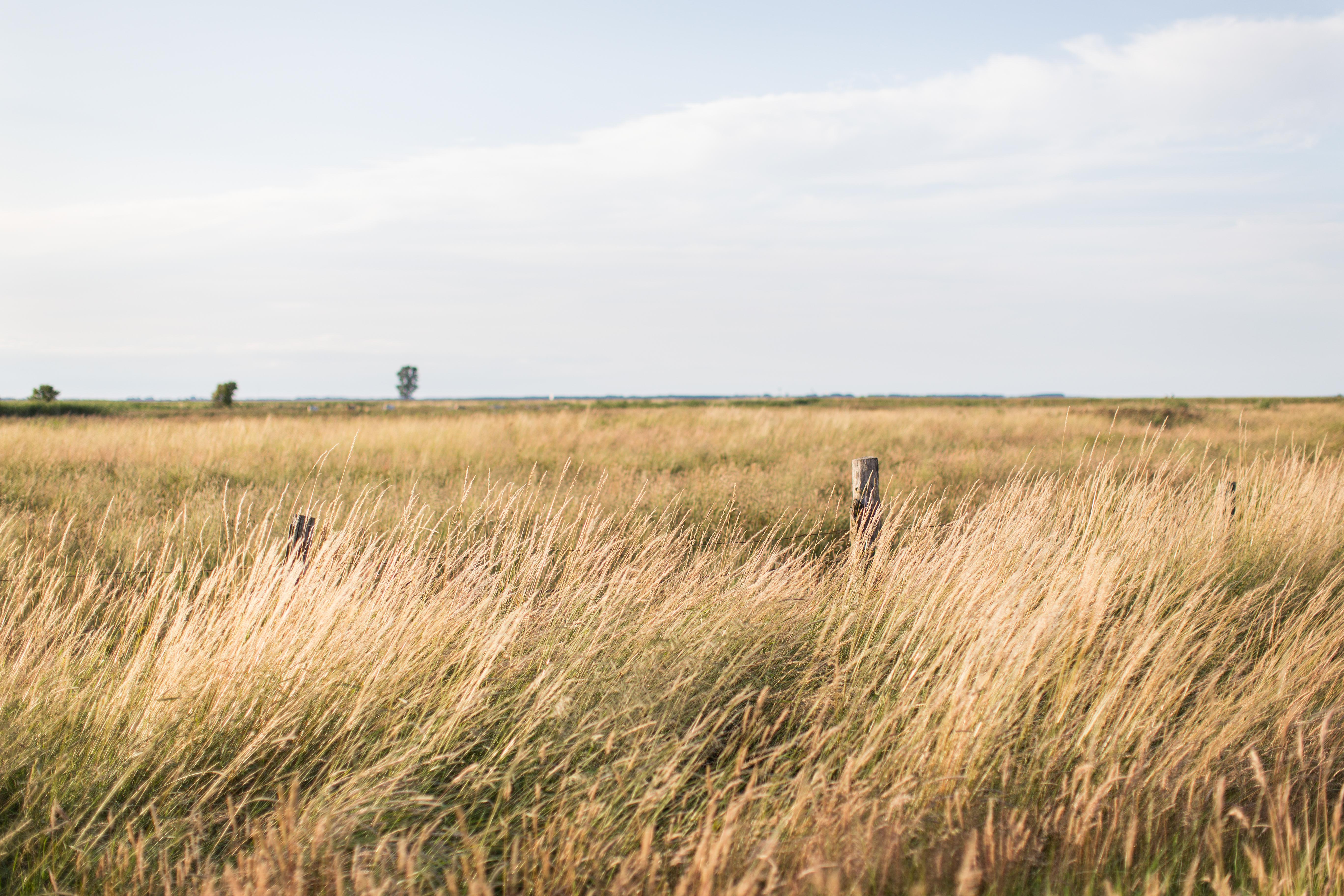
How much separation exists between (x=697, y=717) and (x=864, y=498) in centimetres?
307

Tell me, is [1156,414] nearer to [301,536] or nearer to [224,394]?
[301,536]

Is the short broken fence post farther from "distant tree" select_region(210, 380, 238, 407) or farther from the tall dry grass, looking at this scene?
"distant tree" select_region(210, 380, 238, 407)

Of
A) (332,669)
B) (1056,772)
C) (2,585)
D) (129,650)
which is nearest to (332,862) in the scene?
(332,669)

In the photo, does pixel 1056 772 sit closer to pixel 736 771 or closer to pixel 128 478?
pixel 736 771

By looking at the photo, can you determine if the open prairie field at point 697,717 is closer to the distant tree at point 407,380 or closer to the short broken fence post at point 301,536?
the short broken fence post at point 301,536

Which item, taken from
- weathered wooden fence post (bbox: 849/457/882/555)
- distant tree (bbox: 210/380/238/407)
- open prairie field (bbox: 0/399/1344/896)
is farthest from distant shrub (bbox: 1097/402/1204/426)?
distant tree (bbox: 210/380/238/407)

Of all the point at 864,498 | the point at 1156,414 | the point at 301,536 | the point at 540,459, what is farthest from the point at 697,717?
the point at 1156,414

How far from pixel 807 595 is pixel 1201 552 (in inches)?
111

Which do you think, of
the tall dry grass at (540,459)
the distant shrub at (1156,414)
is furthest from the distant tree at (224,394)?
the distant shrub at (1156,414)

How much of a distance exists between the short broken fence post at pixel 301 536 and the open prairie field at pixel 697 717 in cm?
9

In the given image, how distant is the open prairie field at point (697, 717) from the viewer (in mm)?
1932

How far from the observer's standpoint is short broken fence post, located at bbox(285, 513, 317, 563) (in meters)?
3.83

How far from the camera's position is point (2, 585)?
168 inches

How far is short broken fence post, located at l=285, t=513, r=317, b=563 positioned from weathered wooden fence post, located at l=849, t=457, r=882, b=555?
332cm
